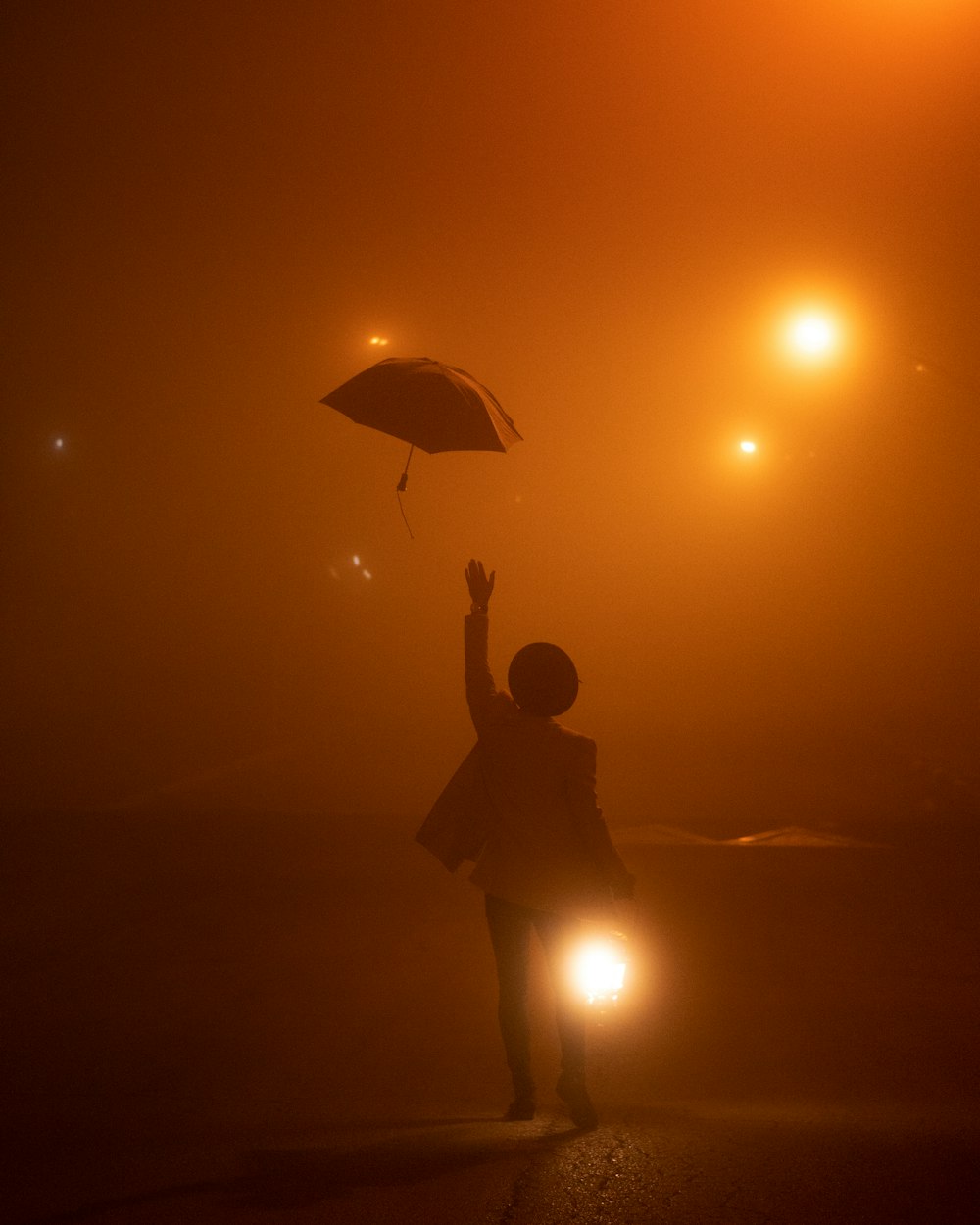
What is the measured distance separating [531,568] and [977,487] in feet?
49.6

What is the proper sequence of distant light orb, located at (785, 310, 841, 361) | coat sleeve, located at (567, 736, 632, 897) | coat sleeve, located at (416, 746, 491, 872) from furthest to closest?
distant light orb, located at (785, 310, 841, 361) → coat sleeve, located at (416, 746, 491, 872) → coat sleeve, located at (567, 736, 632, 897)

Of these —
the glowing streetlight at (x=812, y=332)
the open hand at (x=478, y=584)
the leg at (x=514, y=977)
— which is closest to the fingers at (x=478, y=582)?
the open hand at (x=478, y=584)

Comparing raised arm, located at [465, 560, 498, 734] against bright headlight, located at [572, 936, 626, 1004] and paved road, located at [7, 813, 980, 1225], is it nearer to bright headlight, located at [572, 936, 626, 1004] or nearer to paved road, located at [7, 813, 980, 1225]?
bright headlight, located at [572, 936, 626, 1004]

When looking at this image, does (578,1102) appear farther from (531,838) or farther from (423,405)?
(423,405)

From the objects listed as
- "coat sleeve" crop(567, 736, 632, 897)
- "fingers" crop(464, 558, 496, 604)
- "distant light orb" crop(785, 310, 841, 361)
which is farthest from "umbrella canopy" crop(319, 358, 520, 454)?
"distant light orb" crop(785, 310, 841, 361)

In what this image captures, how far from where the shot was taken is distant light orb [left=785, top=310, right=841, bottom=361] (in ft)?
75.5

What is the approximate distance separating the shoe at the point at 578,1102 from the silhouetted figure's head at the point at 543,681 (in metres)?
1.29

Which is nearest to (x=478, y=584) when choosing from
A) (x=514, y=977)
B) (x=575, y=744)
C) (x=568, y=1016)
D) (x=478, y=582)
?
(x=478, y=582)

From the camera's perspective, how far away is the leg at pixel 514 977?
3.48 metres

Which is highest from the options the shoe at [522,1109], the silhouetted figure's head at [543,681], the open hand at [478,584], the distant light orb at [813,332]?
the distant light orb at [813,332]

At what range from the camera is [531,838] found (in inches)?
134

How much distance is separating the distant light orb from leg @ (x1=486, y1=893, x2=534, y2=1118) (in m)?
22.0

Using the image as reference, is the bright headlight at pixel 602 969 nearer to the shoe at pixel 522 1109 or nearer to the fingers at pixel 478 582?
the shoe at pixel 522 1109

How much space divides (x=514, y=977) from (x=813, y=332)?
868 inches
